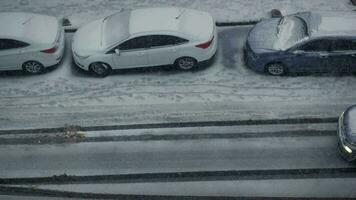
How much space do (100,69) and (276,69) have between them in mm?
5150

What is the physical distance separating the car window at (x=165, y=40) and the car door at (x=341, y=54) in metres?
4.11

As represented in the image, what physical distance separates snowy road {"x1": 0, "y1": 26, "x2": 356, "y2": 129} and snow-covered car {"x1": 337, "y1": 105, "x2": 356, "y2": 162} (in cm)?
116

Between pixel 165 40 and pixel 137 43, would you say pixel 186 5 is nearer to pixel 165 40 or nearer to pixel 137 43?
pixel 165 40

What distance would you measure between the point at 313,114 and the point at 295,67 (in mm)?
1606

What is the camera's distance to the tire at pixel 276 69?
529 inches

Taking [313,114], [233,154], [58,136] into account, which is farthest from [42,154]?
[313,114]

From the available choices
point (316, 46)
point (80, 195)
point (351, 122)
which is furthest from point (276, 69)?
point (80, 195)

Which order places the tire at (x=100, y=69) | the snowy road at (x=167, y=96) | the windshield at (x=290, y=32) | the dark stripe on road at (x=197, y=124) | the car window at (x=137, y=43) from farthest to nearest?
1. the tire at (x=100, y=69)
2. the car window at (x=137, y=43)
3. the windshield at (x=290, y=32)
4. the snowy road at (x=167, y=96)
5. the dark stripe on road at (x=197, y=124)

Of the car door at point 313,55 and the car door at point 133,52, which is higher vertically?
the car door at point 133,52

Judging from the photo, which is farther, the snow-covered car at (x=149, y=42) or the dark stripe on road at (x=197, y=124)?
the snow-covered car at (x=149, y=42)

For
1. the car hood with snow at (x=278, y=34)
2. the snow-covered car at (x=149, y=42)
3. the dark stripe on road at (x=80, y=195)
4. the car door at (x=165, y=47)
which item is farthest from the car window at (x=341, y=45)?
the dark stripe on road at (x=80, y=195)

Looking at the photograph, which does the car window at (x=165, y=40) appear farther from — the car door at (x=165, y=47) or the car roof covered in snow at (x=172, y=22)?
the car roof covered in snow at (x=172, y=22)

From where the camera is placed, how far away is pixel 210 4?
16.4m

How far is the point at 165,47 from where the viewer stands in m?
13.4
